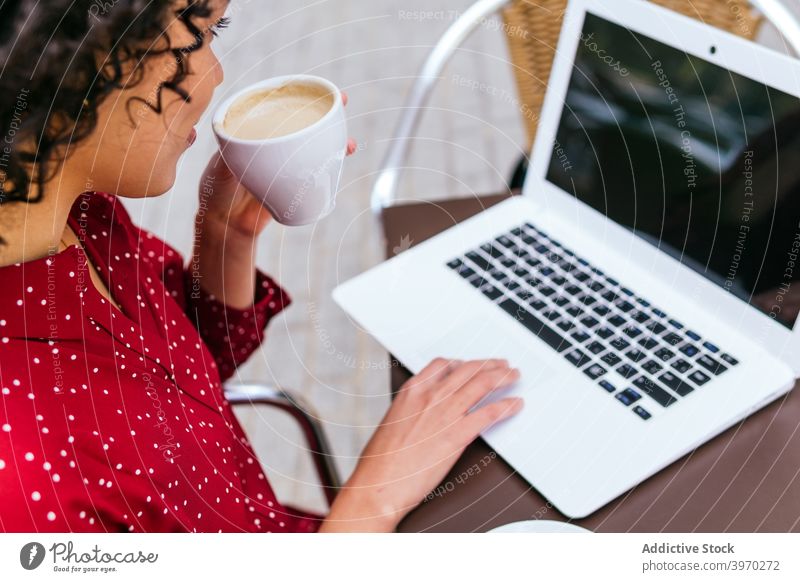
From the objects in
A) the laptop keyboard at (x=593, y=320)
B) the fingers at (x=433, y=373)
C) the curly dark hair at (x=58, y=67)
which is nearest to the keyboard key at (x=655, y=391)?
the laptop keyboard at (x=593, y=320)

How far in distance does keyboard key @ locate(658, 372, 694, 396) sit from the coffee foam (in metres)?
0.24

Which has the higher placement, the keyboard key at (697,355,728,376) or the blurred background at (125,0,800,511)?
the keyboard key at (697,355,728,376)

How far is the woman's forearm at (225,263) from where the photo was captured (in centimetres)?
54

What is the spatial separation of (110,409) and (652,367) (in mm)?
301


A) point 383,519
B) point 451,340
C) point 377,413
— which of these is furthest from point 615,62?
point 377,413

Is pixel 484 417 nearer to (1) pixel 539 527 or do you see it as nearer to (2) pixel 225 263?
Answer: (1) pixel 539 527

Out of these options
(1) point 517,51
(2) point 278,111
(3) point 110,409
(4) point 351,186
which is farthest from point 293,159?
(4) point 351,186

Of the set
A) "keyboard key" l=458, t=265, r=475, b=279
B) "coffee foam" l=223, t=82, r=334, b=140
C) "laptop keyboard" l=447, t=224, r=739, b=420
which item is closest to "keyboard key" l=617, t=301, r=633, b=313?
"laptop keyboard" l=447, t=224, r=739, b=420

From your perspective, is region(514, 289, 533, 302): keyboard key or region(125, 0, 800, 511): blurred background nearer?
region(514, 289, 533, 302): keyboard key

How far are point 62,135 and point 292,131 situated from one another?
0.37 ft

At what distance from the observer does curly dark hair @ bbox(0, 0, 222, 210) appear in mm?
340

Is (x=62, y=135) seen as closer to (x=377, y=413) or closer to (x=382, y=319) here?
(x=382, y=319)

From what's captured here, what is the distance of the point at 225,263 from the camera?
545 millimetres

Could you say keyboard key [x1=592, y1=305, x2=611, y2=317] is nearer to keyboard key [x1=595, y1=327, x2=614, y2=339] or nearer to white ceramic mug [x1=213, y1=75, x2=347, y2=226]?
keyboard key [x1=595, y1=327, x2=614, y2=339]
